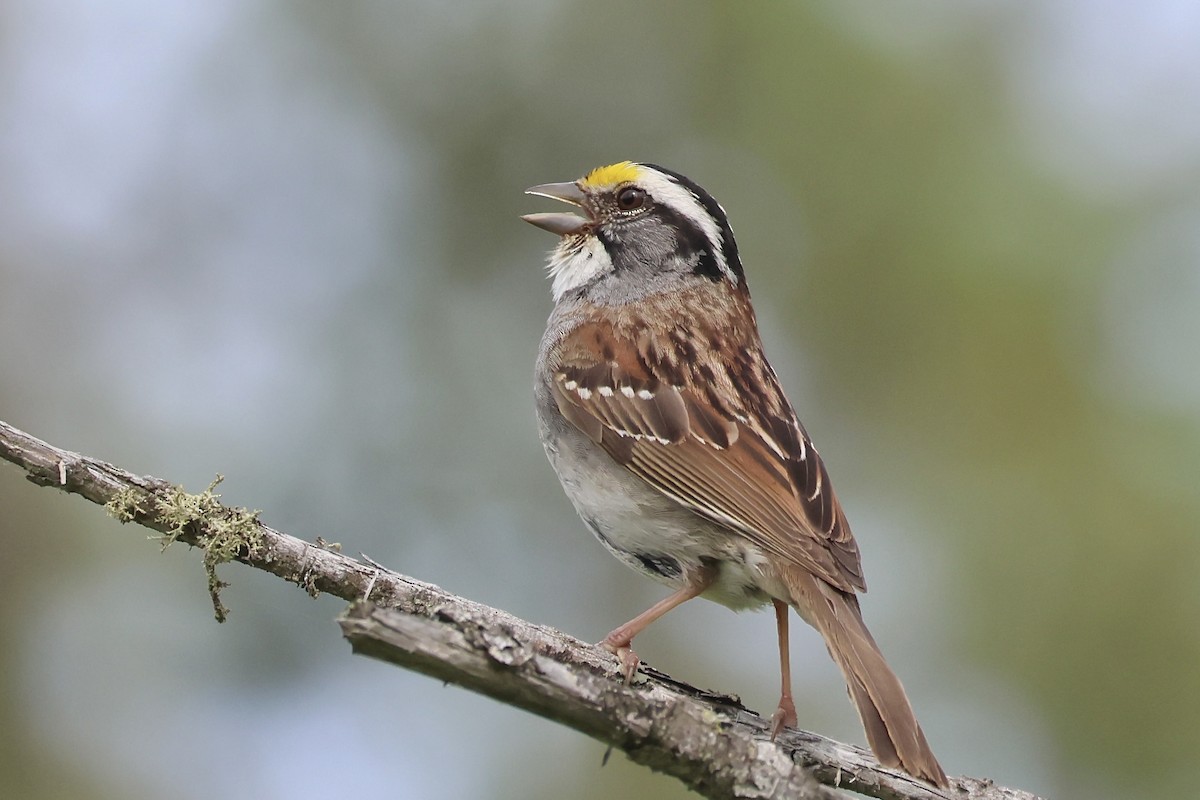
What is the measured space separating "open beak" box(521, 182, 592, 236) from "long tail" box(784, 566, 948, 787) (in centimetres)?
248

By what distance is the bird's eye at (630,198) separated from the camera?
6574mm

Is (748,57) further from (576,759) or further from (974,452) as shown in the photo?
(576,759)

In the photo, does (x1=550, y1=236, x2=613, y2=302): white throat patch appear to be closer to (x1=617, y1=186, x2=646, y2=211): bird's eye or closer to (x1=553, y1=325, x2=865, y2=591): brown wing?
(x1=617, y1=186, x2=646, y2=211): bird's eye

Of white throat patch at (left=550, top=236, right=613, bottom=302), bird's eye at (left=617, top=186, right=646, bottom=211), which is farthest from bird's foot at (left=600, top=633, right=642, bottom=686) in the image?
bird's eye at (left=617, top=186, right=646, bottom=211)

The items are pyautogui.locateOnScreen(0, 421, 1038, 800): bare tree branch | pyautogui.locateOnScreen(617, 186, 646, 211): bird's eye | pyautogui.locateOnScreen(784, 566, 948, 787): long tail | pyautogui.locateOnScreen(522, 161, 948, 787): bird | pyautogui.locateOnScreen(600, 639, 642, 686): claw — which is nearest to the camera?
pyautogui.locateOnScreen(0, 421, 1038, 800): bare tree branch

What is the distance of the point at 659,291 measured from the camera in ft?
21.0

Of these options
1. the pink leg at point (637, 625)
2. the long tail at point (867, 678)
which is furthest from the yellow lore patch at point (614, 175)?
the long tail at point (867, 678)

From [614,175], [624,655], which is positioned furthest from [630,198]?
[624,655]

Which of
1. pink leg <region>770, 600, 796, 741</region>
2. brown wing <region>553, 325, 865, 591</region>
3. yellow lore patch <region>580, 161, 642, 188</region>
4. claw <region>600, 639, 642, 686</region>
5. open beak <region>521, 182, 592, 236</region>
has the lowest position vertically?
claw <region>600, 639, 642, 686</region>

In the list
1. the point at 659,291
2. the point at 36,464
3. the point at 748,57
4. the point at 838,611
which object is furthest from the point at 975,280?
the point at 36,464

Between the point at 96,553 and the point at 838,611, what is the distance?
5475 mm

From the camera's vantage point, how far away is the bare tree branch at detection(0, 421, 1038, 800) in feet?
9.43

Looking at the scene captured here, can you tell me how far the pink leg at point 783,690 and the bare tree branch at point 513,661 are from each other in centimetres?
5

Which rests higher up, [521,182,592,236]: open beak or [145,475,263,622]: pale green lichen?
[521,182,592,236]: open beak
